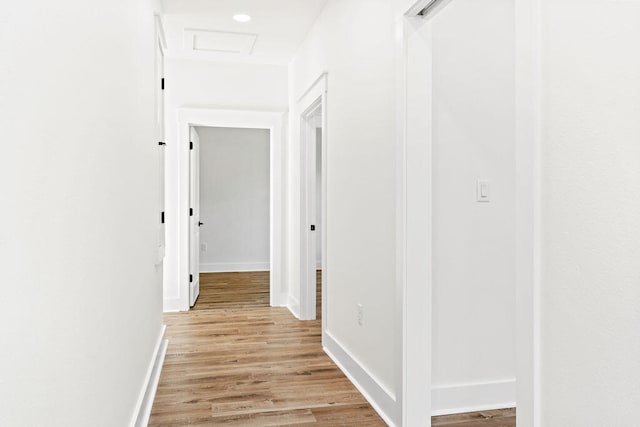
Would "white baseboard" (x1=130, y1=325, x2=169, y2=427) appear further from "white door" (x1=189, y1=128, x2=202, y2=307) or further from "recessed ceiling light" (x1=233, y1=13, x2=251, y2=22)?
"recessed ceiling light" (x1=233, y1=13, x2=251, y2=22)

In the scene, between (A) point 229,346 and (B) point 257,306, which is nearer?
(A) point 229,346

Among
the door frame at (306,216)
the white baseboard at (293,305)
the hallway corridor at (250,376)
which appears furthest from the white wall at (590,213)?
the white baseboard at (293,305)

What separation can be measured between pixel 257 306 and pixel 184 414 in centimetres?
269

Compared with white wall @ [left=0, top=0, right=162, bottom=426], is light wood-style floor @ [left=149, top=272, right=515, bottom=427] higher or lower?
lower

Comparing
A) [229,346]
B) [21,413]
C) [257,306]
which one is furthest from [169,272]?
[21,413]

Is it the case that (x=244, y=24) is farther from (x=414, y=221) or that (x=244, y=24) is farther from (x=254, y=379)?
(x=254, y=379)

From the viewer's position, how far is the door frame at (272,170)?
502 centimetres

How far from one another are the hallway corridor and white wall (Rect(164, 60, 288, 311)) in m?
0.55

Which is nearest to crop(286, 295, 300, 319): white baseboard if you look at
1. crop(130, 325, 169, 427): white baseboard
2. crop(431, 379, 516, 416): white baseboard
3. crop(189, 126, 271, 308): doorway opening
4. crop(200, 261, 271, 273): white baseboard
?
crop(130, 325, 169, 427): white baseboard

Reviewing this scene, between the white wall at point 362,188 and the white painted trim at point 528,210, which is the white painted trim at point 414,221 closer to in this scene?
the white wall at point 362,188

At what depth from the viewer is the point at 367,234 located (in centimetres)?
283

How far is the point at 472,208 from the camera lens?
103 inches

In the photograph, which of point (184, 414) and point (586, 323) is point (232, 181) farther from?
point (586, 323)

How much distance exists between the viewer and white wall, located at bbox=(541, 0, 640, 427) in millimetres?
1139
